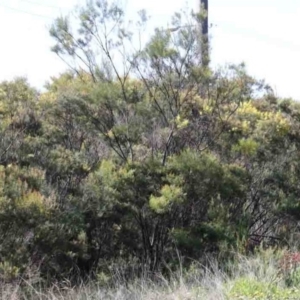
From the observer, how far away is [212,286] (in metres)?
7.89

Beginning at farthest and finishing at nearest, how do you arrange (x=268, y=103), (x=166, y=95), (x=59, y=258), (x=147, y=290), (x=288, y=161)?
1. (x=268, y=103)
2. (x=288, y=161)
3. (x=166, y=95)
4. (x=59, y=258)
5. (x=147, y=290)

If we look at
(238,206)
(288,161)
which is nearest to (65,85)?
(238,206)

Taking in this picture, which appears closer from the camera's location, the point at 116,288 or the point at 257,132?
the point at 116,288

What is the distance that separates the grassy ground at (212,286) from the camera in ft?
24.3

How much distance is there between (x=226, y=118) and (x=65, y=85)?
289 cm

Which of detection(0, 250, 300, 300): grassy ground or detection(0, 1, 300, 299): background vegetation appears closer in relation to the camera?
detection(0, 250, 300, 300): grassy ground

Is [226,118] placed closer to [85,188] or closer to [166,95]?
[166,95]

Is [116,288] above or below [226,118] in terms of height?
below

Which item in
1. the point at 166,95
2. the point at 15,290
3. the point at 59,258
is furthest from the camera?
the point at 166,95

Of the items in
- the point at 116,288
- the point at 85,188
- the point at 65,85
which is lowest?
the point at 116,288

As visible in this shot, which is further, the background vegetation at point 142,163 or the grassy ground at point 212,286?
the background vegetation at point 142,163

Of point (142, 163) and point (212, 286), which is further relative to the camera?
point (142, 163)

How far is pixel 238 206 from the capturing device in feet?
37.6

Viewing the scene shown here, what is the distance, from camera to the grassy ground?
7402 mm
